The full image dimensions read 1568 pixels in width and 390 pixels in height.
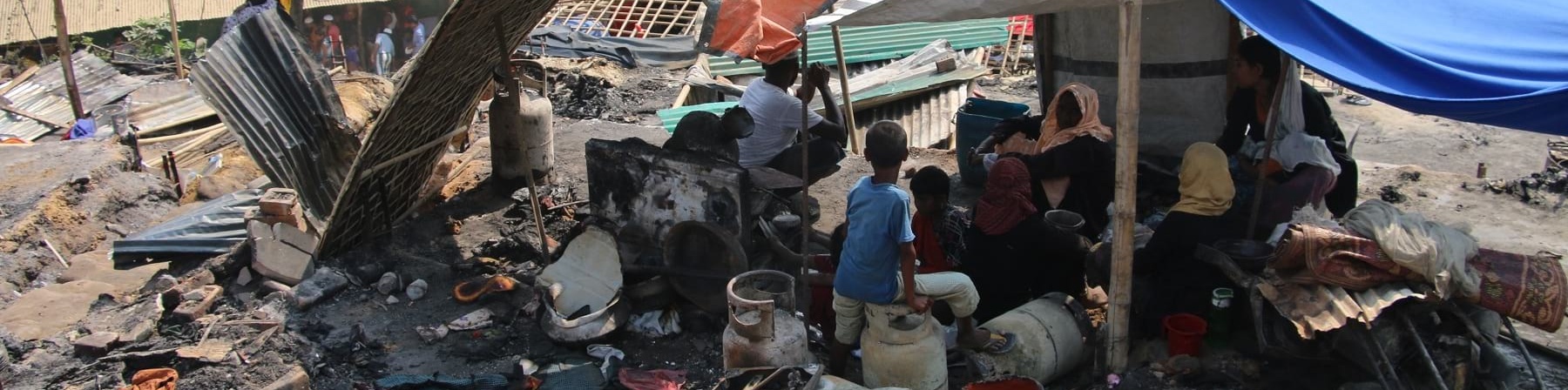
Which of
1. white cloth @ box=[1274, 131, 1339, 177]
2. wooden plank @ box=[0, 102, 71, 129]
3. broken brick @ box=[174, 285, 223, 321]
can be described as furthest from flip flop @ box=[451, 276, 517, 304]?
wooden plank @ box=[0, 102, 71, 129]

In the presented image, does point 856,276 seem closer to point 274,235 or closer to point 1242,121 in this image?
point 1242,121

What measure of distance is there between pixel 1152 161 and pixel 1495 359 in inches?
119

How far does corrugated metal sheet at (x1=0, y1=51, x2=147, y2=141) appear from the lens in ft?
36.4

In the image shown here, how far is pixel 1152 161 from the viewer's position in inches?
273

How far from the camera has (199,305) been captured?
5508 millimetres

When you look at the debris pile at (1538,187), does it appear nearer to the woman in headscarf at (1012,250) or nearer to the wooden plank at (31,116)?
the woman in headscarf at (1012,250)

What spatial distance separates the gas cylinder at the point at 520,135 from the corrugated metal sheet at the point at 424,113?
0.26 metres

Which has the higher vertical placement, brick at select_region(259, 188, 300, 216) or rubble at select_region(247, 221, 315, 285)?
brick at select_region(259, 188, 300, 216)

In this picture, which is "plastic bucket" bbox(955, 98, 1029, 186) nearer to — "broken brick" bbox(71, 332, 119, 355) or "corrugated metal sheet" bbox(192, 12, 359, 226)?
"corrugated metal sheet" bbox(192, 12, 359, 226)

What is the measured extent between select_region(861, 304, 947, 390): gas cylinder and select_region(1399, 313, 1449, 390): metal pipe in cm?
180

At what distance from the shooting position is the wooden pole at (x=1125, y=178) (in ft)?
13.4

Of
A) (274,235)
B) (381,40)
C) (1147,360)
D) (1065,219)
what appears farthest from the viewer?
(381,40)

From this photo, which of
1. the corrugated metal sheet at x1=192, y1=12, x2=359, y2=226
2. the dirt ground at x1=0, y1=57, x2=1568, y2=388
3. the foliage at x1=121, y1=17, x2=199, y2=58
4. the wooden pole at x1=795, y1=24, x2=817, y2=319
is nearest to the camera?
the wooden pole at x1=795, y1=24, x2=817, y2=319

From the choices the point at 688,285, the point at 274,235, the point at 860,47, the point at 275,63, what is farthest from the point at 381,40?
the point at 688,285
